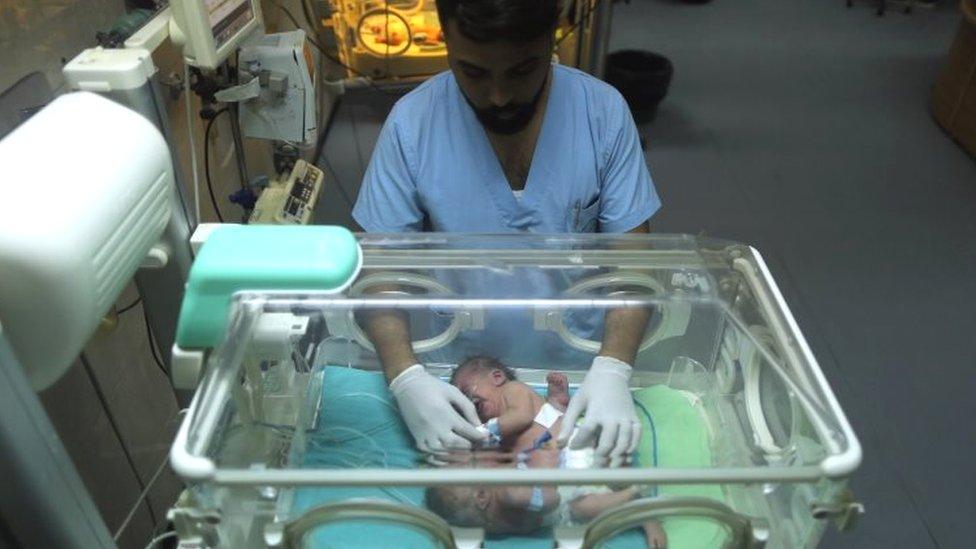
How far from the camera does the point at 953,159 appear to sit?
3324 millimetres

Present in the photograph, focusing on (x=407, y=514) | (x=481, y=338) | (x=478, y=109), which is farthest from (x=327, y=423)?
(x=478, y=109)

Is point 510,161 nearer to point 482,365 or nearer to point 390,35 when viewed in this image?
point 482,365

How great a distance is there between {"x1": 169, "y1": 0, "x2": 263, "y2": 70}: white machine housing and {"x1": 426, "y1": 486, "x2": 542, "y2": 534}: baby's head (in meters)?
0.81

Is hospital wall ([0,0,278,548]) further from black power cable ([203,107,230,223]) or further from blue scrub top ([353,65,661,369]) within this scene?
blue scrub top ([353,65,661,369])

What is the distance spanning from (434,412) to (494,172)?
0.52m

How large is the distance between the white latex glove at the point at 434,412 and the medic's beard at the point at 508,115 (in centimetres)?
51

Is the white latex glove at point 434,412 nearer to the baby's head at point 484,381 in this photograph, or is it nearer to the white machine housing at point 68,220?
the baby's head at point 484,381

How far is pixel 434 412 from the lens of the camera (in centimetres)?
104

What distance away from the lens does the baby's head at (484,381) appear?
1109 millimetres

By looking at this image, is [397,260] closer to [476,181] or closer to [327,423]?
[327,423]

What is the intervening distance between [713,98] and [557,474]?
12.1 ft

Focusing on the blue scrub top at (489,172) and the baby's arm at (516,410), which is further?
the blue scrub top at (489,172)

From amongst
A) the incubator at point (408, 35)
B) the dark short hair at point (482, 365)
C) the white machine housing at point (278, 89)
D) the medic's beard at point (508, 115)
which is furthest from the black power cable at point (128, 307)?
the incubator at point (408, 35)

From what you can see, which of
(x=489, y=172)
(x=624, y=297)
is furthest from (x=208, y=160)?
(x=624, y=297)
